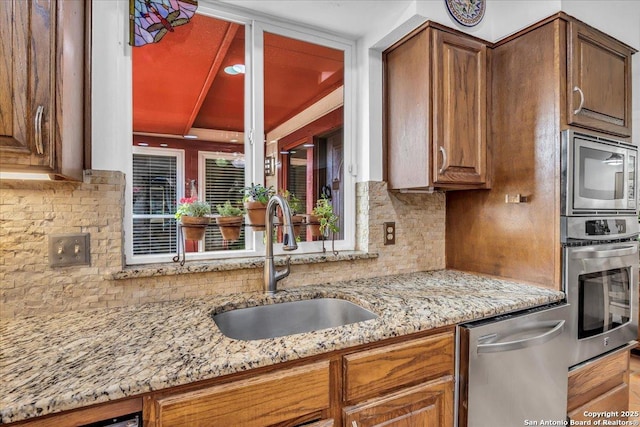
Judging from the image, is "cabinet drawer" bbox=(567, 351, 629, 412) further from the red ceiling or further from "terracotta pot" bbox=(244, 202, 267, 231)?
the red ceiling

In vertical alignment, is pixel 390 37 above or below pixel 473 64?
above

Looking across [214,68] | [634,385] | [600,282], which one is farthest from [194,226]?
[634,385]

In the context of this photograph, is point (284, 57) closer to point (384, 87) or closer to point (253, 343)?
point (384, 87)

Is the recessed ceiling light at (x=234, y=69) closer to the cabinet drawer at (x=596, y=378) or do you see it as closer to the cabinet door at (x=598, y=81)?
the cabinet door at (x=598, y=81)

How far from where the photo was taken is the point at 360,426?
101 cm

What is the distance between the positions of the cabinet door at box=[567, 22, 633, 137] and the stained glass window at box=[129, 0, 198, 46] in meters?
1.73

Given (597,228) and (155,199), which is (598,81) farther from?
(155,199)

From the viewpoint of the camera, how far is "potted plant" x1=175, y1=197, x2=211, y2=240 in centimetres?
143

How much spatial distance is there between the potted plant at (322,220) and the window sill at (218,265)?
0.13m

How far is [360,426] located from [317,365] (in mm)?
252

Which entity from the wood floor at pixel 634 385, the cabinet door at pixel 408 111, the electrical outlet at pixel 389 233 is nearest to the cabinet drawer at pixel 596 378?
the wood floor at pixel 634 385

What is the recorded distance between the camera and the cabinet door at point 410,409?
1.01 m

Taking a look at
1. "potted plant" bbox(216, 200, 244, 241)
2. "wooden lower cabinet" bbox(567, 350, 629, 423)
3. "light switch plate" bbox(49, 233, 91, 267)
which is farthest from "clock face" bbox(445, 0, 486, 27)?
"light switch plate" bbox(49, 233, 91, 267)

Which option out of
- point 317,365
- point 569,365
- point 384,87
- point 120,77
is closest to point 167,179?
point 120,77
